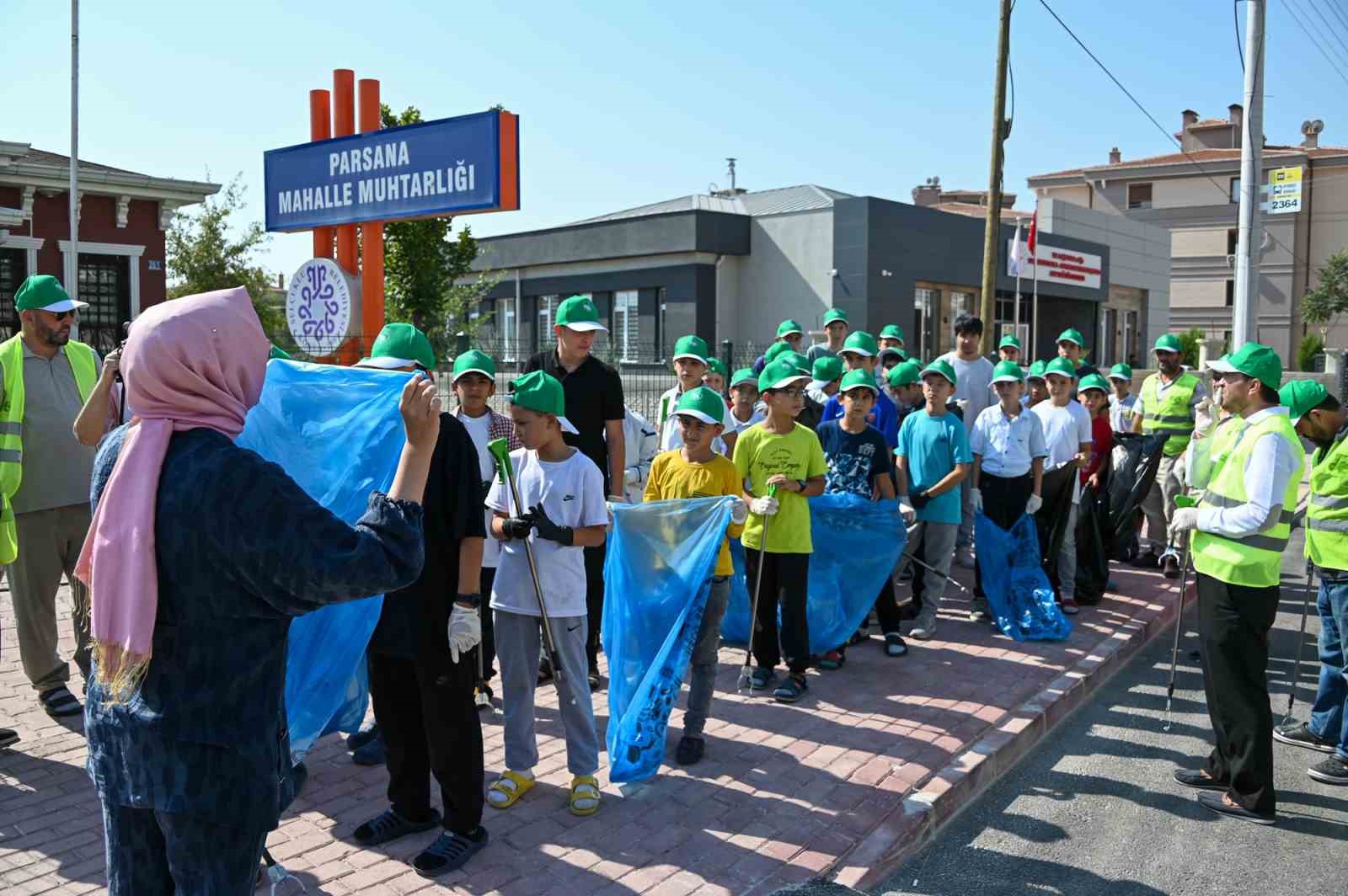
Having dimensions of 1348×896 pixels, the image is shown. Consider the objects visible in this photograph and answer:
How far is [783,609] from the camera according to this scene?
6.16 meters

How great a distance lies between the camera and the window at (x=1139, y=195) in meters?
59.8

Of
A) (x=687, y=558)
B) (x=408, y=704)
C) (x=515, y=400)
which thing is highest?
(x=515, y=400)

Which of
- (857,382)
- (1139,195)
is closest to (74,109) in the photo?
(857,382)

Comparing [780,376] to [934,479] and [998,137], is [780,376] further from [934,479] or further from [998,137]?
[998,137]

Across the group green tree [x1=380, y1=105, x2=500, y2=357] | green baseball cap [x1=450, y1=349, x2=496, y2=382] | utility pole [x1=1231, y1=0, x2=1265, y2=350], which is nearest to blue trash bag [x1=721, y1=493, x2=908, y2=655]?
green baseball cap [x1=450, y1=349, x2=496, y2=382]

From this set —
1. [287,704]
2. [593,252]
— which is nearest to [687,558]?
[287,704]

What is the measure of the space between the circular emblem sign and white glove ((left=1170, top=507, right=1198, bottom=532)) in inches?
255

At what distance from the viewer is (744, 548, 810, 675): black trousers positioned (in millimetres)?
6133

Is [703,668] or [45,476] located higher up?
[45,476]

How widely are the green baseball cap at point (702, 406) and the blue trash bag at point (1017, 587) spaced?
3.25 metres

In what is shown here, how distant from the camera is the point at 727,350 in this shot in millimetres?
12797

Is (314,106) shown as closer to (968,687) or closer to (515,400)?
(515,400)

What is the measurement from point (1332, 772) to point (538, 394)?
14.7ft

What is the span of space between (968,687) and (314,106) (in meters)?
7.55
